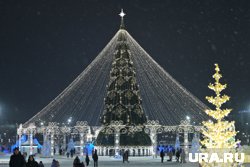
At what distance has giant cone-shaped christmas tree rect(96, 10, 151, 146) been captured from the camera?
49.4 metres

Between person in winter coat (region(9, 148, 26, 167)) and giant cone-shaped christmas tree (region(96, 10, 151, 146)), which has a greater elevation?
giant cone-shaped christmas tree (region(96, 10, 151, 146))

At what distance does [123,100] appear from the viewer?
49.8 metres

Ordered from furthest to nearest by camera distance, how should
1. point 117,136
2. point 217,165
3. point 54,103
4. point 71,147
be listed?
point 71,147 < point 117,136 < point 54,103 < point 217,165

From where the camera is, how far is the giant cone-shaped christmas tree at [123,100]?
4941cm

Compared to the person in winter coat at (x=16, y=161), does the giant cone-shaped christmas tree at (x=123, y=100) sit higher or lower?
higher

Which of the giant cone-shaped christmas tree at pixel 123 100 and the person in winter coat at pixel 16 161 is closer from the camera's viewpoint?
the person in winter coat at pixel 16 161

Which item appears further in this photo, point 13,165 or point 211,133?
point 211,133

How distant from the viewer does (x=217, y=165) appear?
83.1ft

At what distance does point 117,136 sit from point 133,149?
11.7 feet

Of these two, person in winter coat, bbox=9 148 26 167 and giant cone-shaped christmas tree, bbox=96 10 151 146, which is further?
giant cone-shaped christmas tree, bbox=96 10 151 146

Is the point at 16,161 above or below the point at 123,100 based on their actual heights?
below

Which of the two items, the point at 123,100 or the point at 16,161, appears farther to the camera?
the point at 123,100

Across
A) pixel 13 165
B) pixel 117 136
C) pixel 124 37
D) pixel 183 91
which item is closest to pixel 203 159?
pixel 13 165

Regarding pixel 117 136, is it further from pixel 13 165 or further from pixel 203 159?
pixel 13 165
